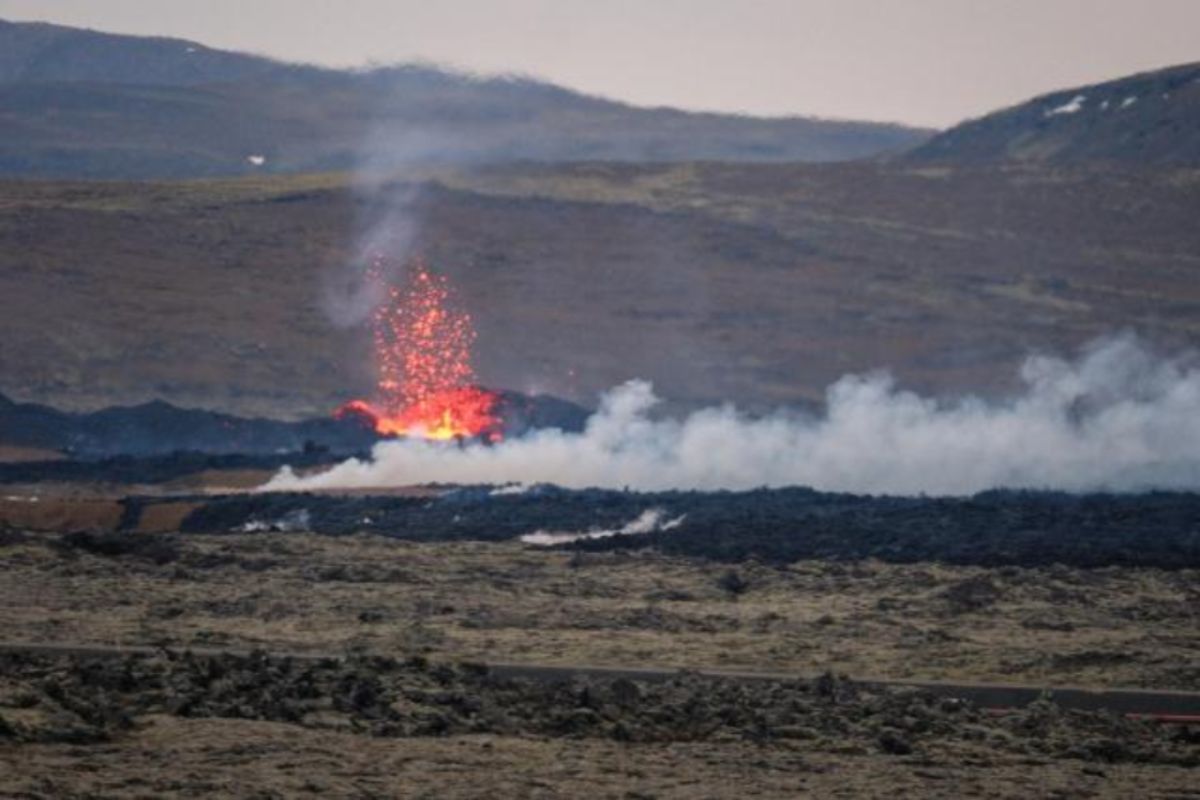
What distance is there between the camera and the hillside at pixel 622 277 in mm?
124688

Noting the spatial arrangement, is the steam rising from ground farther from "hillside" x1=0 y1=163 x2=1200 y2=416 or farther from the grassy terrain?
"hillside" x1=0 y1=163 x2=1200 y2=416

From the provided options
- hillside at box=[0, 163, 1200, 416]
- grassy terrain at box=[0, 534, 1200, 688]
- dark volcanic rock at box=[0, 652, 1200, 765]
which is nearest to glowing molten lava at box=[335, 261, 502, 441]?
hillside at box=[0, 163, 1200, 416]

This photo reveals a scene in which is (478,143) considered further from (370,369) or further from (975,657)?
(975,657)

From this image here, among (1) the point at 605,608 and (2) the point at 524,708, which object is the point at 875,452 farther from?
(2) the point at 524,708

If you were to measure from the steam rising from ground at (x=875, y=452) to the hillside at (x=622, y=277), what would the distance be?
41.9 meters

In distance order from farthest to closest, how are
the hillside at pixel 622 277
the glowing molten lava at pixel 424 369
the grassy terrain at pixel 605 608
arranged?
the hillside at pixel 622 277 < the glowing molten lava at pixel 424 369 < the grassy terrain at pixel 605 608

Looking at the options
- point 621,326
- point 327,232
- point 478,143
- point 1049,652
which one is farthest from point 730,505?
point 478,143

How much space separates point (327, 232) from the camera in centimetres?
14700

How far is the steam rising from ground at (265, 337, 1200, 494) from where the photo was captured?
6731 cm

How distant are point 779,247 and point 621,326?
17.5 meters

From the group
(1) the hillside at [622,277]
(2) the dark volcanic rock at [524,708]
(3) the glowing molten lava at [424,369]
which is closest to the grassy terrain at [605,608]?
(2) the dark volcanic rock at [524,708]

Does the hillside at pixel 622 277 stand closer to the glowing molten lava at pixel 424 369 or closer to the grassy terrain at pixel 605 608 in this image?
the glowing molten lava at pixel 424 369

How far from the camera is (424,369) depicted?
396ft

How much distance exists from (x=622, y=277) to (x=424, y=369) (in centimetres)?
2652
